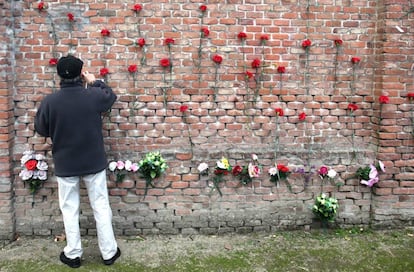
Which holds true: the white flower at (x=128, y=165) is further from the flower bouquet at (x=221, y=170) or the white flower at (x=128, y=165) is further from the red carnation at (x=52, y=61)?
the red carnation at (x=52, y=61)

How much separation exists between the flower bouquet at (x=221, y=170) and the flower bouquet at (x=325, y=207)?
1074mm

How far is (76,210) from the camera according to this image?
3.78 meters

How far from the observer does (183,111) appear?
434 cm

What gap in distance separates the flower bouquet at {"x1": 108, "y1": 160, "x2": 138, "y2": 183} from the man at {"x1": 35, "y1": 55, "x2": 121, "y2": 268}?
46 centimetres

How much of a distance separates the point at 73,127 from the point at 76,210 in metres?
0.82

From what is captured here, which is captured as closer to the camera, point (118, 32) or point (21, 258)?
point (21, 258)

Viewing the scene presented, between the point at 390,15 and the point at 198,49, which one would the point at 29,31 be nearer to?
the point at 198,49

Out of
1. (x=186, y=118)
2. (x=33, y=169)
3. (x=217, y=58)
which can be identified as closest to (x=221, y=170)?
(x=186, y=118)

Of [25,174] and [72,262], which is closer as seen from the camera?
[72,262]

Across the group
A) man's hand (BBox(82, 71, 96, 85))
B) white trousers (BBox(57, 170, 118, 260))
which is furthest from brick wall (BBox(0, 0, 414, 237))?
white trousers (BBox(57, 170, 118, 260))

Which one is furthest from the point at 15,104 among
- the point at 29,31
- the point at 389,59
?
the point at 389,59

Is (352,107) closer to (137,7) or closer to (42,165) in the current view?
(137,7)

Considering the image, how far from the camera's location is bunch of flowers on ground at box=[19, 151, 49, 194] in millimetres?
4176

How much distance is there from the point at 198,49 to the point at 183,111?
692 millimetres
